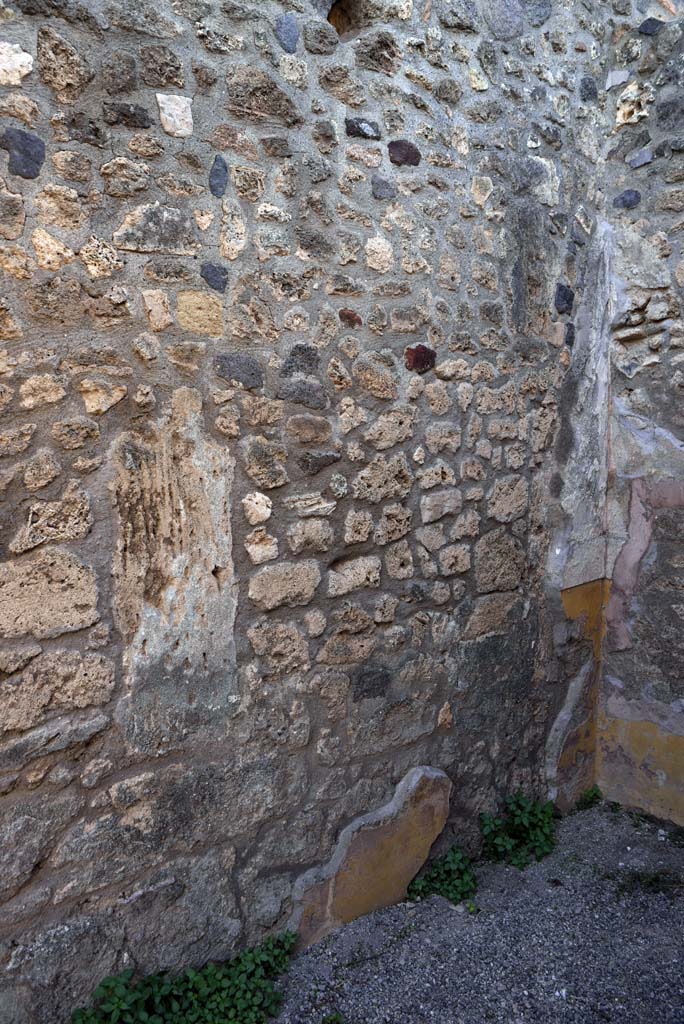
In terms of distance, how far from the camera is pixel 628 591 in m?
3.25

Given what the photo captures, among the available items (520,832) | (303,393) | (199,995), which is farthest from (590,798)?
(303,393)

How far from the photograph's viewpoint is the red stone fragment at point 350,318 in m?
2.41

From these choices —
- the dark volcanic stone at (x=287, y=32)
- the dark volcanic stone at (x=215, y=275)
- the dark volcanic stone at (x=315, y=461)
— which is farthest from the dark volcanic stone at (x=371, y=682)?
the dark volcanic stone at (x=287, y=32)

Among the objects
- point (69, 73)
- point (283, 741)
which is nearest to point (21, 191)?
point (69, 73)

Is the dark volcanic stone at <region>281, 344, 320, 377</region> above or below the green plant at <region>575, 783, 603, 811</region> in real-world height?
above

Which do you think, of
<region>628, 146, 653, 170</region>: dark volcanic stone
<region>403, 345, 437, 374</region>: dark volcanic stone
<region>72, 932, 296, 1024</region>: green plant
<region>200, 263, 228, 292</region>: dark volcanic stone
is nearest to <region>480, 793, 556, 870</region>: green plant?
<region>72, 932, 296, 1024</region>: green plant

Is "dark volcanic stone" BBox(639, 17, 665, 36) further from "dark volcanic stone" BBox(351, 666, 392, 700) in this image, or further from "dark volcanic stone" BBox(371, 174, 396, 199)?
"dark volcanic stone" BBox(351, 666, 392, 700)

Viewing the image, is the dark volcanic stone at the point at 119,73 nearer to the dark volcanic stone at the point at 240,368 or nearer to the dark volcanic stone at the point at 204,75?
the dark volcanic stone at the point at 204,75

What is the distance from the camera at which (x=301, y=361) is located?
2.32 meters

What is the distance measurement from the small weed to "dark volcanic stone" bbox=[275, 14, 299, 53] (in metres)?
3.00

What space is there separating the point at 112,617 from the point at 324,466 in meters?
0.77

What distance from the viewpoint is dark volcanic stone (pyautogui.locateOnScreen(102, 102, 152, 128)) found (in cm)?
195

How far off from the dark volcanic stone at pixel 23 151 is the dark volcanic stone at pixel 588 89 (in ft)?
7.13

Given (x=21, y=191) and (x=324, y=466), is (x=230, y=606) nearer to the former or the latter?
(x=324, y=466)
